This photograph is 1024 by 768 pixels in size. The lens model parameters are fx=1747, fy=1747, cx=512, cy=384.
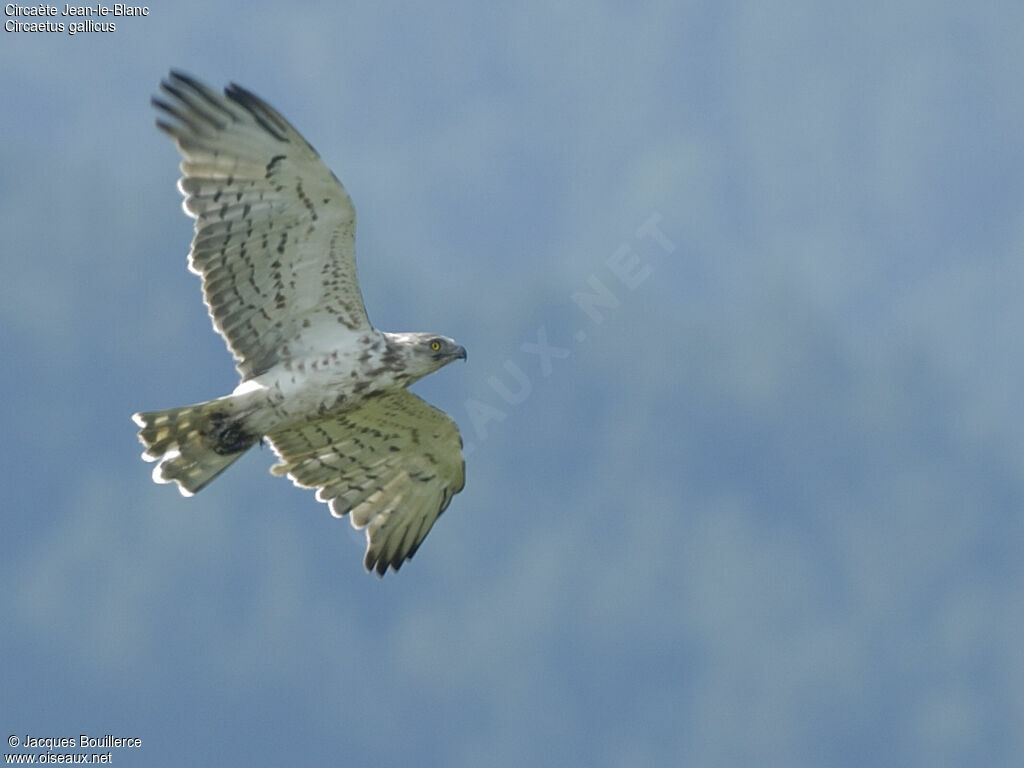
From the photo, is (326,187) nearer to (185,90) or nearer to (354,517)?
(185,90)

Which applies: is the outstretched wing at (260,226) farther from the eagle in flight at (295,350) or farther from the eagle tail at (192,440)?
the eagle tail at (192,440)

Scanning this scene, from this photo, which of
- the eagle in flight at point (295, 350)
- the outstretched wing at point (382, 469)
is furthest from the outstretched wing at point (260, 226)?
the outstretched wing at point (382, 469)

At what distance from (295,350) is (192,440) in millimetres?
920

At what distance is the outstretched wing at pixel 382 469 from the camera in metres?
12.4

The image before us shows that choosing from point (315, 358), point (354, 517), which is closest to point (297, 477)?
point (354, 517)

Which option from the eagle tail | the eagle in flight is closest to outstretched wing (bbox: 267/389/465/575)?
the eagle in flight

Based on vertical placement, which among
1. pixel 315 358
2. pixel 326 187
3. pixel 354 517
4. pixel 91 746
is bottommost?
pixel 91 746

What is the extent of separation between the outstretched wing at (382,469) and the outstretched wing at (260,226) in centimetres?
87

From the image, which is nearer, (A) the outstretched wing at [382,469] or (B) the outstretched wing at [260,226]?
(B) the outstretched wing at [260,226]

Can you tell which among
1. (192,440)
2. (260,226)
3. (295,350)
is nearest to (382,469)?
(295,350)

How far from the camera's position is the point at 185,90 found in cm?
1092

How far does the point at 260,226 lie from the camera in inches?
441

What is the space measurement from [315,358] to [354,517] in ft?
5.16

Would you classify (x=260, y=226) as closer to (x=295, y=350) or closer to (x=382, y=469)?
(x=295, y=350)
